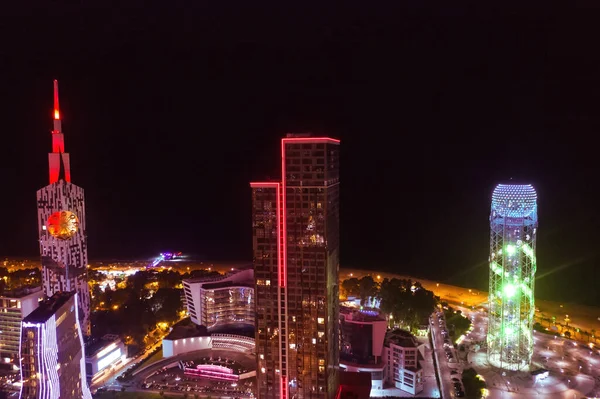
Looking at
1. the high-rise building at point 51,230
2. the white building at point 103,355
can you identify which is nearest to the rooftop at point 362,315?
the white building at point 103,355

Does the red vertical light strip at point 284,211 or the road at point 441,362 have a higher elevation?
the red vertical light strip at point 284,211

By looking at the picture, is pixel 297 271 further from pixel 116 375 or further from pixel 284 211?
pixel 116 375

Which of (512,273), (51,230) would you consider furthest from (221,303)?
(512,273)

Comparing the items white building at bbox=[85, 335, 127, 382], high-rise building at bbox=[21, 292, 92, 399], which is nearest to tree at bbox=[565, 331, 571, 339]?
white building at bbox=[85, 335, 127, 382]

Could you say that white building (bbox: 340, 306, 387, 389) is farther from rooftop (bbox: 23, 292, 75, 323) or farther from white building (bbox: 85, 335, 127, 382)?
rooftop (bbox: 23, 292, 75, 323)

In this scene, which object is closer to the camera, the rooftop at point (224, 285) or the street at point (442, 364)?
the street at point (442, 364)

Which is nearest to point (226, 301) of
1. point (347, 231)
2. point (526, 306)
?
point (526, 306)

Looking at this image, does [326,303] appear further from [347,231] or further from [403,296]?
[347,231]

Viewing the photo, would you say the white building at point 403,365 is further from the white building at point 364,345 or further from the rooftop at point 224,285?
the rooftop at point 224,285
